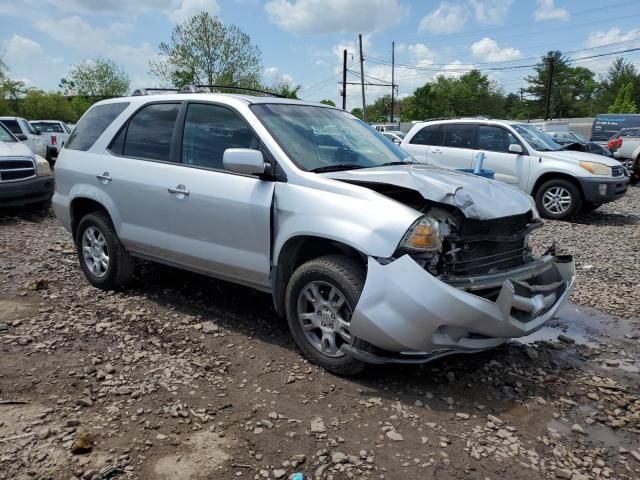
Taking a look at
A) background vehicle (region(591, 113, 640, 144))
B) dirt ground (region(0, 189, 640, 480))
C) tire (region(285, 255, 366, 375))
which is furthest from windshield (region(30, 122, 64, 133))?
background vehicle (region(591, 113, 640, 144))

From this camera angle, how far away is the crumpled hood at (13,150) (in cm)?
879

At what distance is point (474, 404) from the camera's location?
3256 millimetres

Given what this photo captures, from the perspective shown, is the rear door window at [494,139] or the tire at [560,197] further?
the rear door window at [494,139]

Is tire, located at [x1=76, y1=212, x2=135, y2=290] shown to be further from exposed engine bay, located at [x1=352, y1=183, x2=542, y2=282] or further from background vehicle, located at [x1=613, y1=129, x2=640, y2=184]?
background vehicle, located at [x1=613, y1=129, x2=640, y2=184]

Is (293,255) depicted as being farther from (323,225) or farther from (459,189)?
(459,189)

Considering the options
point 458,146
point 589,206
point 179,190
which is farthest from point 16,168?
point 589,206

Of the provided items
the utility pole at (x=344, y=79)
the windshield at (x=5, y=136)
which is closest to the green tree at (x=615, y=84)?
the utility pole at (x=344, y=79)

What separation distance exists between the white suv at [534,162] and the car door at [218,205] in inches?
271

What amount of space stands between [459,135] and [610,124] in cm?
1621

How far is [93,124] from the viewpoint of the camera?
530 centimetres

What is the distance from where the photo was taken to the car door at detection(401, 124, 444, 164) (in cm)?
1066

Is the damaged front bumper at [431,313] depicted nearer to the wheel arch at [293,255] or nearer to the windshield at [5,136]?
the wheel arch at [293,255]

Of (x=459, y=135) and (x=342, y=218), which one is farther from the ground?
(x=459, y=135)

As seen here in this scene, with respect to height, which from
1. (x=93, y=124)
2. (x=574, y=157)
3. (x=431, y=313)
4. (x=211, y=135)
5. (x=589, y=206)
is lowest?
(x=589, y=206)
